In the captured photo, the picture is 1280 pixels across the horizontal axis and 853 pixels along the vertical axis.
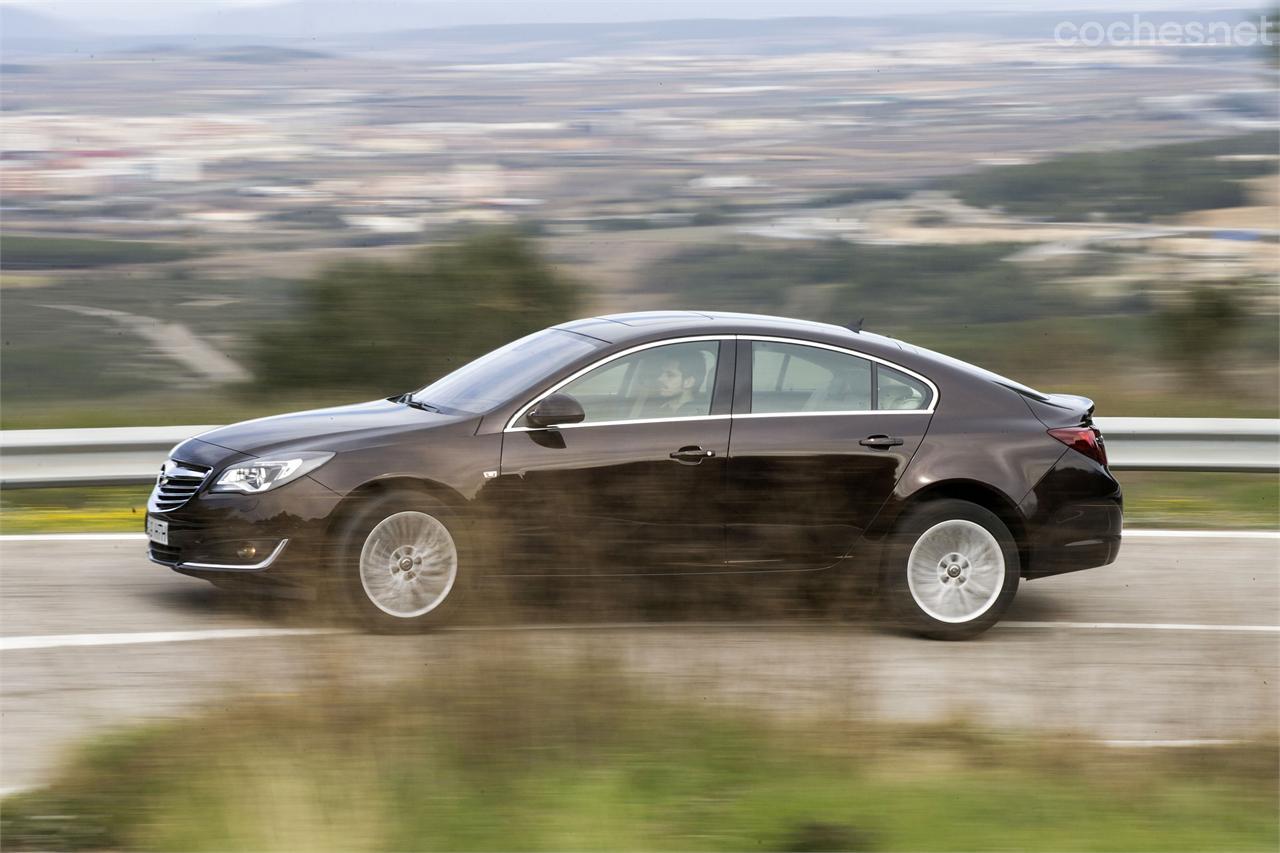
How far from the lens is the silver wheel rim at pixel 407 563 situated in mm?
6891

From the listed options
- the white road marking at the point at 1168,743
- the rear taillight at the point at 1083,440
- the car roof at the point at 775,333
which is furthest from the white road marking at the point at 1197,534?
the white road marking at the point at 1168,743

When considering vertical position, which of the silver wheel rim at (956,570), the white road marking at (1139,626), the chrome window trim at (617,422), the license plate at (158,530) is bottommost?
the white road marking at (1139,626)

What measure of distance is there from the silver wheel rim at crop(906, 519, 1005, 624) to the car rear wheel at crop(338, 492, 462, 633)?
2.24 metres

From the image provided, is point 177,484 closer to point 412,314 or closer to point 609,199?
point 412,314

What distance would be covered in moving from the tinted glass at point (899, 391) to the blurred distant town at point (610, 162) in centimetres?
1074

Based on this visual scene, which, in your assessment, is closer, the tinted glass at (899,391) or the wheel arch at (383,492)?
the wheel arch at (383,492)

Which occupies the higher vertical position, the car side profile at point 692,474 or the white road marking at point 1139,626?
the car side profile at point 692,474

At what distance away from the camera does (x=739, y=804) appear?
4.63 m

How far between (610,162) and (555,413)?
1772cm

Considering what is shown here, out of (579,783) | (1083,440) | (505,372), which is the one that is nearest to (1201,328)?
(1083,440)

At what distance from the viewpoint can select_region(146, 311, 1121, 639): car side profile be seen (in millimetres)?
7008

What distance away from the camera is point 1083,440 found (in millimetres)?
7773

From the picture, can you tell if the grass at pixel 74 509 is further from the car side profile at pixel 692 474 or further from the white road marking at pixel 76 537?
the car side profile at pixel 692 474

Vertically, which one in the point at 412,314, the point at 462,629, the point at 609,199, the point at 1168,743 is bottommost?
the point at 1168,743
